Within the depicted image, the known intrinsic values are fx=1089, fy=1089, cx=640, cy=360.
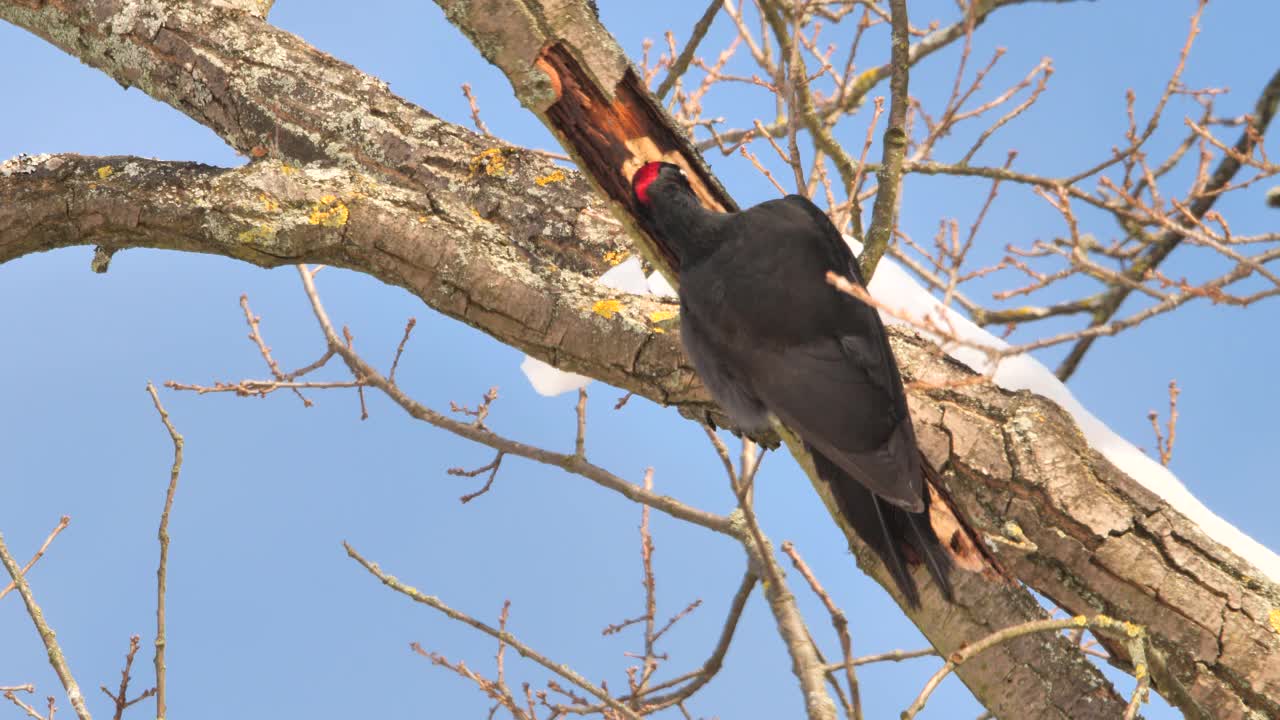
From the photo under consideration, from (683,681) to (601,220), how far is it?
1.18 m

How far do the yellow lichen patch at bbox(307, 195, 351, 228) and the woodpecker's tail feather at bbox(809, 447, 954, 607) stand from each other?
47.8 inches

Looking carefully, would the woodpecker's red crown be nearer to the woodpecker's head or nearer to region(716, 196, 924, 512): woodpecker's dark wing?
the woodpecker's head

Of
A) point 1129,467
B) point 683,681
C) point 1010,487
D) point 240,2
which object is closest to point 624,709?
point 683,681

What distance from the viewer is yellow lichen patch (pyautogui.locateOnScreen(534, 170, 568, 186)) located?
274cm

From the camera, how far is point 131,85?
10.0ft

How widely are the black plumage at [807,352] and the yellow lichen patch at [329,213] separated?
75 cm

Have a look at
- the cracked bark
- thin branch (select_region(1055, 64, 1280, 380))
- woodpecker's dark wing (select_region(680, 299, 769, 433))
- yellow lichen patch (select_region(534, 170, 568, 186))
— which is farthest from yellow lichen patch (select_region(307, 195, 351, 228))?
thin branch (select_region(1055, 64, 1280, 380))

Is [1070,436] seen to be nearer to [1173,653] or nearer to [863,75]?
[1173,653]

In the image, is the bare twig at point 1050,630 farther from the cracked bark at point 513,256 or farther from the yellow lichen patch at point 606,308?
the yellow lichen patch at point 606,308

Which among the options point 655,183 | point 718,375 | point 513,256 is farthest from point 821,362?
point 513,256

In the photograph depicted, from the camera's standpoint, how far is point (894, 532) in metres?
2.08

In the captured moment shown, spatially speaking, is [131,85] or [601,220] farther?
[131,85]

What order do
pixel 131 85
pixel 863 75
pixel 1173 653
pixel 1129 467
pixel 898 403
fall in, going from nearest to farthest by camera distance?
pixel 898 403, pixel 1173 653, pixel 1129 467, pixel 131 85, pixel 863 75

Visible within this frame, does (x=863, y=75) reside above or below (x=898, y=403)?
above
